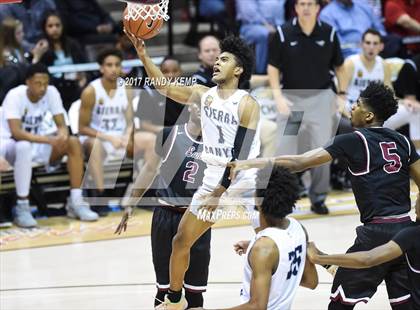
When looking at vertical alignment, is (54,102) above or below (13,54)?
below

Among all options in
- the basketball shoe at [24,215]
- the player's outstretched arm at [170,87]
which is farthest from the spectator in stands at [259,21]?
the player's outstretched arm at [170,87]

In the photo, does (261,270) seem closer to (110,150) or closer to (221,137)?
(221,137)

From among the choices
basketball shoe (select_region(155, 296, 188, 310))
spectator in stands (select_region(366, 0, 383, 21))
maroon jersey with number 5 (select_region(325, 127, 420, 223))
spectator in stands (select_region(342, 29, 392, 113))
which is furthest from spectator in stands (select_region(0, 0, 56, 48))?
maroon jersey with number 5 (select_region(325, 127, 420, 223))

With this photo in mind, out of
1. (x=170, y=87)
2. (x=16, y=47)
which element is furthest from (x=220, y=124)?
(x=16, y=47)

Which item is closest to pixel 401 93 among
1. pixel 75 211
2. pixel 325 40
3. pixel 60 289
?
pixel 325 40

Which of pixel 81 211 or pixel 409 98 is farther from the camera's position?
pixel 409 98

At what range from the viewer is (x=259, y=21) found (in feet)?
39.3

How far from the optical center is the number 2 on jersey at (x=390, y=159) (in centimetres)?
606

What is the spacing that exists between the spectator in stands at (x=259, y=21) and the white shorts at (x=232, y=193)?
3764 millimetres

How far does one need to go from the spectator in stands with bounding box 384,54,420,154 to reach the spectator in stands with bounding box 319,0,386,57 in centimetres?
67

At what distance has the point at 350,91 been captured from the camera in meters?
11.2

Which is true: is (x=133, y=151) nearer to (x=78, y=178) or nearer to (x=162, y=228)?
(x=78, y=178)

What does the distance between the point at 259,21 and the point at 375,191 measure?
620cm

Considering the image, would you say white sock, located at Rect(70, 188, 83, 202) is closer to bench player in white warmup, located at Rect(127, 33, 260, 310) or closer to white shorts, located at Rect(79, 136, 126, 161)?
white shorts, located at Rect(79, 136, 126, 161)
